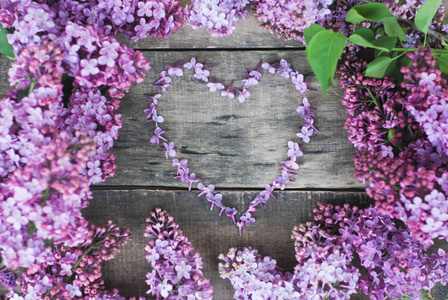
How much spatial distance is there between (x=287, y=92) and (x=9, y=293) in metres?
1.11

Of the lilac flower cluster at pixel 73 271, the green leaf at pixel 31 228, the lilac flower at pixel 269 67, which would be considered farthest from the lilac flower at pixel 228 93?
the green leaf at pixel 31 228

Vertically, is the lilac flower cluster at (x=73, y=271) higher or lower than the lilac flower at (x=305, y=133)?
lower

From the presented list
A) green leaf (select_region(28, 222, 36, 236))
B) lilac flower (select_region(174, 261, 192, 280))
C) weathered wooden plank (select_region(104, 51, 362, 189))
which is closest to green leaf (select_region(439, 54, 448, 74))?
weathered wooden plank (select_region(104, 51, 362, 189))

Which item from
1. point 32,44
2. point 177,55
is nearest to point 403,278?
point 177,55

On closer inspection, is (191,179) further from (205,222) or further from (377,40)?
(377,40)

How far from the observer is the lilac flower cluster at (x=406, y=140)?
0.89 metres

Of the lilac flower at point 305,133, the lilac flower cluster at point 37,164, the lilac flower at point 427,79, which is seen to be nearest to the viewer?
the lilac flower cluster at point 37,164

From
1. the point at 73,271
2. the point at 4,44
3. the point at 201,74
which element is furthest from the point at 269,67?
the point at 73,271

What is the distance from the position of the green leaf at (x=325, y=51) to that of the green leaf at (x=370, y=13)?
0.07m

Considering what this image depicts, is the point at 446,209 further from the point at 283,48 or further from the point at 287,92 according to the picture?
the point at 283,48

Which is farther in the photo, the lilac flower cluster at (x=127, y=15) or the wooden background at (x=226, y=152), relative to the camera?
the wooden background at (x=226, y=152)

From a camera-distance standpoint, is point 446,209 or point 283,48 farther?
point 283,48

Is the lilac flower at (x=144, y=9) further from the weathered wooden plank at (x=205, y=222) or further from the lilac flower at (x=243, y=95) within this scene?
the weathered wooden plank at (x=205, y=222)

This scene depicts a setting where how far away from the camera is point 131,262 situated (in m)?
1.25
